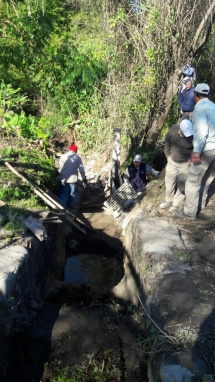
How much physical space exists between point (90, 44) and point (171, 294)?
11032mm

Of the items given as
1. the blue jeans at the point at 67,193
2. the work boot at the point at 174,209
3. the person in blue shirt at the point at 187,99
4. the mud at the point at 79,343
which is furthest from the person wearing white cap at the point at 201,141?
the blue jeans at the point at 67,193

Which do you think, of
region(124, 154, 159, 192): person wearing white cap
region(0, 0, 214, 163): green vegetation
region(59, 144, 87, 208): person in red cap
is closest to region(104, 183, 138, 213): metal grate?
region(124, 154, 159, 192): person wearing white cap

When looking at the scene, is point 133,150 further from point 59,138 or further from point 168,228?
point 168,228

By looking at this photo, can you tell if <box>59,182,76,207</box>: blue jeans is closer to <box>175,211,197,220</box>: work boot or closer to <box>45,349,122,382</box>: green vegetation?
<box>175,211,197,220</box>: work boot

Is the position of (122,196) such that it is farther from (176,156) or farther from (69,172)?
(176,156)

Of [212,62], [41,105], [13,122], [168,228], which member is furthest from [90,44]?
[168,228]

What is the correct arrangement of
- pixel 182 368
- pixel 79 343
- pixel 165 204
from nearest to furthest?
pixel 182 368
pixel 79 343
pixel 165 204

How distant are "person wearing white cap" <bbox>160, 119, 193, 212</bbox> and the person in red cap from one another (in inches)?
106

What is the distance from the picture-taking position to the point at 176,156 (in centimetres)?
564

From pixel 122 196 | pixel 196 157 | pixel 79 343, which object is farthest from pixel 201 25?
pixel 79 343

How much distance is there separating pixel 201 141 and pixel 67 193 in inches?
172

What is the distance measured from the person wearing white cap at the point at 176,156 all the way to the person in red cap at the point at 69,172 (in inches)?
106

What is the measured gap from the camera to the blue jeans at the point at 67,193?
27.4 feet

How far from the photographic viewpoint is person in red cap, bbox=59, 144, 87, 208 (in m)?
8.00
